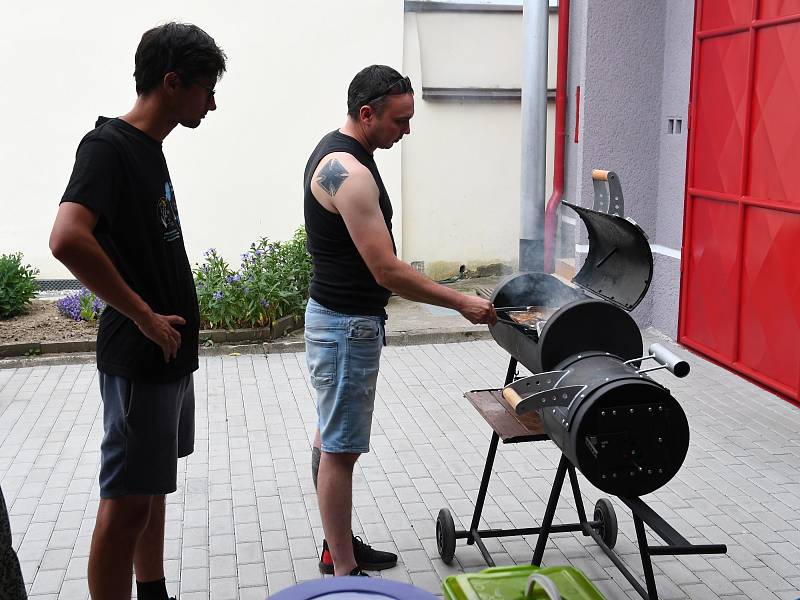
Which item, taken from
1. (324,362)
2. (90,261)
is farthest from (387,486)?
(90,261)

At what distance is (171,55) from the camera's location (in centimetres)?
293

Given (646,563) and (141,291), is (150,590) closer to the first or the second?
(141,291)

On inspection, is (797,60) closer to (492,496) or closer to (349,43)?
(492,496)

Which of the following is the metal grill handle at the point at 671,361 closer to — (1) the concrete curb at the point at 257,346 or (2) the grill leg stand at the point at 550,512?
(2) the grill leg stand at the point at 550,512

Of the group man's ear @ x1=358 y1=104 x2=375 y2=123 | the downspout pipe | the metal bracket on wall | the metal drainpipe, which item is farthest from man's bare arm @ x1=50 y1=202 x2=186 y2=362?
the downspout pipe

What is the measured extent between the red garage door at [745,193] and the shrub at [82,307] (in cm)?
484

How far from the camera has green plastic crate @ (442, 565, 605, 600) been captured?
260 cm

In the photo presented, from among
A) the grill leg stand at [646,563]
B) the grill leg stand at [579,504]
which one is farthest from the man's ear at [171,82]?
the grill leg stand at [579,504]

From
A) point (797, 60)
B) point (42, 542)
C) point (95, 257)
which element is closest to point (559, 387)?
point (95, 257)

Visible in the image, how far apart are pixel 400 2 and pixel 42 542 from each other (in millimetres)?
6697

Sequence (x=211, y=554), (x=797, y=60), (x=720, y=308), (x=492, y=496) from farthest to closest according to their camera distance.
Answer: (x=720, y=308)
(x=797, y=60)
(x=492, y=496)
(x=211, y=554)

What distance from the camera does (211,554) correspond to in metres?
4.20

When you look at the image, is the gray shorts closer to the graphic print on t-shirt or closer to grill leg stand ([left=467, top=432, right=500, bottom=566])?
the graphic print on t-shirt

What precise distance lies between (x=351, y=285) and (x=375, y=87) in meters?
0.76
